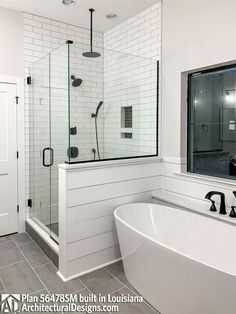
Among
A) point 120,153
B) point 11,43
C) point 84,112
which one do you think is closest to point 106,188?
point 120,153

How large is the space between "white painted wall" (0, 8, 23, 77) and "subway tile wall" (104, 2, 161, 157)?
3.79ft

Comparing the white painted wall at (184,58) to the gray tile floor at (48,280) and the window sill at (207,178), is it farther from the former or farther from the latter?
the gray tile floor at (48,280)

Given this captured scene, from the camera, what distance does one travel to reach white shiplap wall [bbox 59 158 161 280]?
2438mm

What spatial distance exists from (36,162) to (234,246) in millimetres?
2560

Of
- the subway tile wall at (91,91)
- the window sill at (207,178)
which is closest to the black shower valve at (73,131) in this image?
the subway tile wall at (91,91)

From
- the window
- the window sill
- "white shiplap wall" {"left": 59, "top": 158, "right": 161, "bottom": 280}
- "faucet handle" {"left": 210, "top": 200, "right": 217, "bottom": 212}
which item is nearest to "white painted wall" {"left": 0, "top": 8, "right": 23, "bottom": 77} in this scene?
"white shiplap wall" {"left": 59, "top": 158, "right": 161, "bottom": 280}

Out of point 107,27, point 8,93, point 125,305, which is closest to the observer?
point 125,305

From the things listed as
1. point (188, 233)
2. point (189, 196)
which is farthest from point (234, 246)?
point (189, 196)

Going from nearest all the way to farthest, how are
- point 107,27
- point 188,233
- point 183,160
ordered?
point 188,233 → point 183,160 → point 107,27

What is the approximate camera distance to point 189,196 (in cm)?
285

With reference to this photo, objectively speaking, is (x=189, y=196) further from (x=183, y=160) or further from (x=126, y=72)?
(x=126, y=72)

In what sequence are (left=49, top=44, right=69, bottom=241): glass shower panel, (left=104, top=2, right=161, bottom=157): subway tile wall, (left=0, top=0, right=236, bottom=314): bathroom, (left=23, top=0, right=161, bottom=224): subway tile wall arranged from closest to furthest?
(left=0, top=0, right=236, bottom=314): bathroom < (left=49, top=44, right=69, bottom=241): glass shower panel < (left=23, top=0, right=161, bottom=224): subway tile wall < (left=104, top=2, right=161, bottom=157): subway tile wall

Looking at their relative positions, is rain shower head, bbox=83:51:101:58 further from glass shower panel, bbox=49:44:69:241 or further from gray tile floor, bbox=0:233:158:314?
gray tile floor, bbox=0:233:158:314

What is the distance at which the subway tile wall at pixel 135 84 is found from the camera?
318 centimetres
